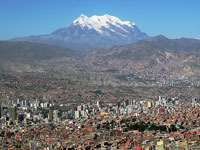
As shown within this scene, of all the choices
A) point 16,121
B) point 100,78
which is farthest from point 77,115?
point 100,78

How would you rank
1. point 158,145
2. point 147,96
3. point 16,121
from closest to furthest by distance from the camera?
point 158,145 < point 16,121 < point 147,96

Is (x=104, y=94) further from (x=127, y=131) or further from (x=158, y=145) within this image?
(x=158, y=145)

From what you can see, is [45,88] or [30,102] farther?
[45,88]

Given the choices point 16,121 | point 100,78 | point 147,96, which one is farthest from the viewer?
point 100,78

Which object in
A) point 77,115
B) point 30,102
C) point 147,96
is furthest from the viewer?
point 147,96

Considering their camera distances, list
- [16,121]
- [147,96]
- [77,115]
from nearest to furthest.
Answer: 1. [16,121]
2. [77,115]
3. [147,96]

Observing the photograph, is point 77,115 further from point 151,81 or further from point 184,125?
point 151,81

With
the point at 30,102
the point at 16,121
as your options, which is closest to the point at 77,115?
the point at 16,121

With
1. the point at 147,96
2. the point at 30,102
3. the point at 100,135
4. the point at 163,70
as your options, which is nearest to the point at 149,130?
the point at 100,135

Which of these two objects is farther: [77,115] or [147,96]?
[147,96]
